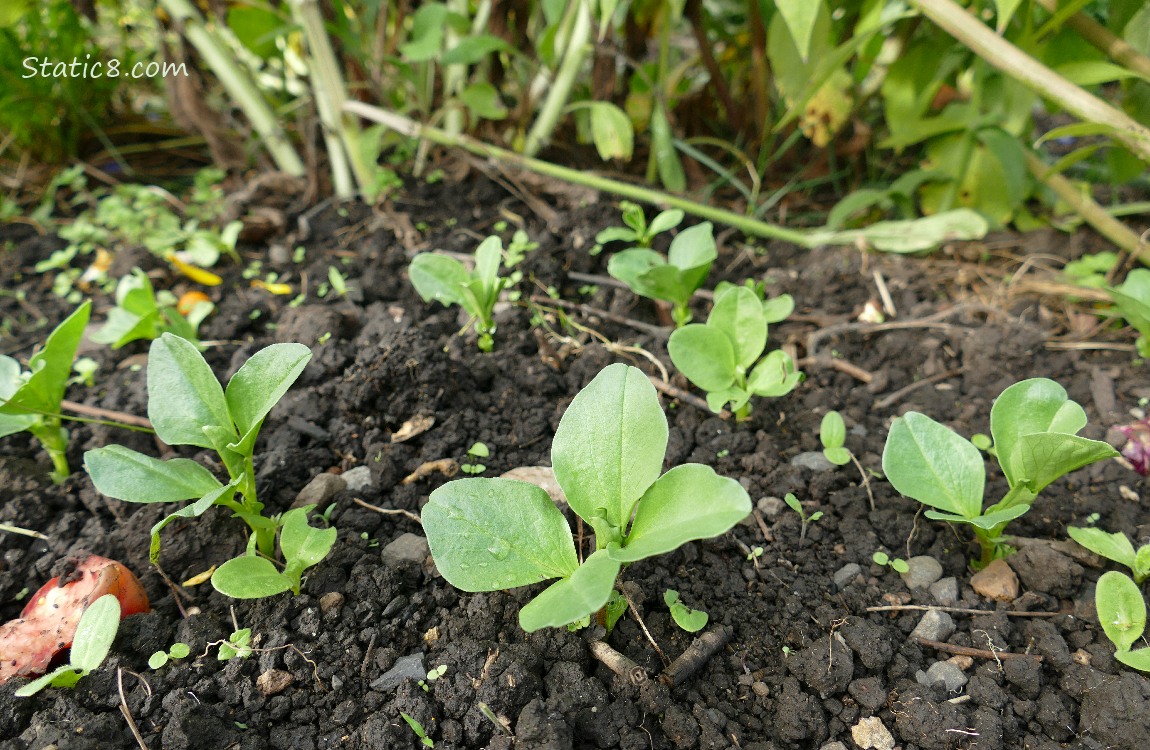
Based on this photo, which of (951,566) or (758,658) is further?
(951,566)

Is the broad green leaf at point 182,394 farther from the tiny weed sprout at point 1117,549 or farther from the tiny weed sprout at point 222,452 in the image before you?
the tiny weed sprout at point 1117,549

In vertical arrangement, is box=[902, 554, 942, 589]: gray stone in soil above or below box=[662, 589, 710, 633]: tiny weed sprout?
below

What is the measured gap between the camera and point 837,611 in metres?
1.05

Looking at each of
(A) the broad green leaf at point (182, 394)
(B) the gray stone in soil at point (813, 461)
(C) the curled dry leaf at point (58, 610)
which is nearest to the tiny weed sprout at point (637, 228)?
(B) the gray stone in soil at point (813, 461)

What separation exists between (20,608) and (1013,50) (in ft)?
6.13

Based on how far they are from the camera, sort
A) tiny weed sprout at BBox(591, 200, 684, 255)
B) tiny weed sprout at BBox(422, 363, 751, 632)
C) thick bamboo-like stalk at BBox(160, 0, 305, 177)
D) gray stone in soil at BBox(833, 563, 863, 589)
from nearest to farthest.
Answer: tiny weed sprout at BBox(422, 363, 751, 632) → gray stone in soil at BBox(833, 563, 863, 589) → tiny weed sprout at BBox(591, 200, 684, 255) → thick bamboo-like stalk at BBox(160, 0, 305, 177)

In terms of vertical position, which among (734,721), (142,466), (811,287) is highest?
(142,466)

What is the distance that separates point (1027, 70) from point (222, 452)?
4.90ft

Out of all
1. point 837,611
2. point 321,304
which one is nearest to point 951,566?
point 837,611

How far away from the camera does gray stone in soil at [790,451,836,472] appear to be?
1266 millimetres

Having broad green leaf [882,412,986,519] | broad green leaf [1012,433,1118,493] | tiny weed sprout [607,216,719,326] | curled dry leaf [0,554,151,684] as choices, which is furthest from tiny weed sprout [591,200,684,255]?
curled dry leaf [0,554,151,684]

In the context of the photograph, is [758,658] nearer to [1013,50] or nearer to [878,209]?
[1013,50]

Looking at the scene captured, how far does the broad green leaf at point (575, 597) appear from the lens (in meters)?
0.76

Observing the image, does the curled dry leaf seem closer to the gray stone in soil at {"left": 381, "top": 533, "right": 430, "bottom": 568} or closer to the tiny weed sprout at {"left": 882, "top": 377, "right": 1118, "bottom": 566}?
the gray stone in soil at {"left": 381, "top": 533, "right": 430, "bottom": 568}
